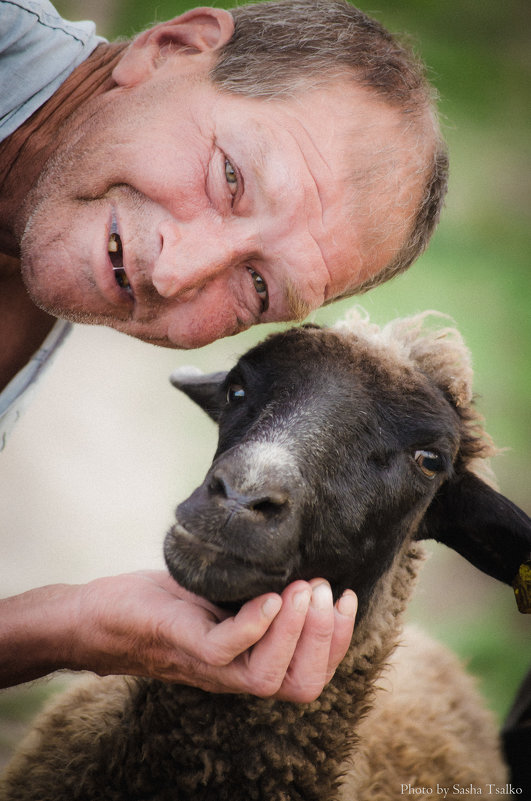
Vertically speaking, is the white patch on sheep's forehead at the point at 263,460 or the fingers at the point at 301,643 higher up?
the white patch on sheep's forehead at the point at 263,460

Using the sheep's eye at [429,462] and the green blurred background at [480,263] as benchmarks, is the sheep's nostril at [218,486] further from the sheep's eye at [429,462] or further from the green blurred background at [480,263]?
the green blurred background at [480,263]

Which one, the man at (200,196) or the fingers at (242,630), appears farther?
the man at (200,196)

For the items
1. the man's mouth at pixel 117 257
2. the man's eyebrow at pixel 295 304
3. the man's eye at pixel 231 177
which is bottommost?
the man's eyebrow at pixel 295 304

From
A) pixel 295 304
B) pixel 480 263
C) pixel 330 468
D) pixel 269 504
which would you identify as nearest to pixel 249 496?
pixel 269 504

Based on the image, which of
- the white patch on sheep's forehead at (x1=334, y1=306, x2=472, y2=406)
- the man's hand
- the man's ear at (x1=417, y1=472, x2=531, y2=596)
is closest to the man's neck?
the white patch on sheep's forehead at (x1=334, y1=306, x2=472, y2=406)

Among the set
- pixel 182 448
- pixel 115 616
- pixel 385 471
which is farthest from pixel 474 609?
pixel 115 616

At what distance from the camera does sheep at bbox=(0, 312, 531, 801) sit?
231cm

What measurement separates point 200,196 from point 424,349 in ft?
4.70

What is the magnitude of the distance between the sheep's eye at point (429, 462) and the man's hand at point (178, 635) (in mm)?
707

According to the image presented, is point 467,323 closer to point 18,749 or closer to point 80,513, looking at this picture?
point 80,513

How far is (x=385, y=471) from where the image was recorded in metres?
2.80

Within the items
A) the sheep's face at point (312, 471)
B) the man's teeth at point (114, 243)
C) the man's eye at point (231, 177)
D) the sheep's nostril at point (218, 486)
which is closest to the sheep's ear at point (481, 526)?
the sheep's face at point (312, 471)

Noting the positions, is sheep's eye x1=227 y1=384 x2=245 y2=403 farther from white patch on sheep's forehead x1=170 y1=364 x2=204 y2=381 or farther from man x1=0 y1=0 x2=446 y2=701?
white patch on sheep's forehead x1=170 y1=364 x2=204 y2=381

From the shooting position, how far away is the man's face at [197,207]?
2799 mm
